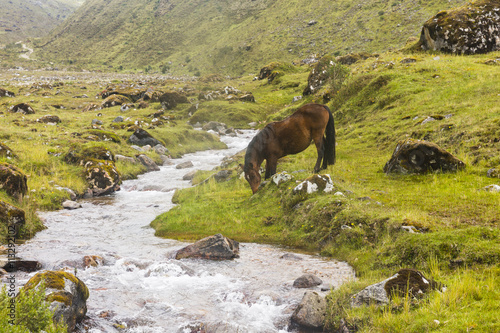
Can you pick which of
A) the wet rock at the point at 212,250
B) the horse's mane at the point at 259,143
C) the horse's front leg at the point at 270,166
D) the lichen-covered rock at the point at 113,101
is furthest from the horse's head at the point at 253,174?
the lichen-covered rock at the point at 113,101

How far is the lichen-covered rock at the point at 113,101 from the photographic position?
5043cm

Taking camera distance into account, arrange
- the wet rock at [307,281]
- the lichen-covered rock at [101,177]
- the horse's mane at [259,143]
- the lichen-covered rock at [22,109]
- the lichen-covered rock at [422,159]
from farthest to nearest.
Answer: the lichen-covered rock at [22,109]
the lichen-covered rock at [101,177]
the horse's mane at [259,143]
the lichen-covered rock at [422,159]
the wet rock at [307,281]

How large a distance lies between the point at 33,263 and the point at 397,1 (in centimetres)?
11068

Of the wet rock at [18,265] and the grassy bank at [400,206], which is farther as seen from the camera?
the wet rock at [18,265]

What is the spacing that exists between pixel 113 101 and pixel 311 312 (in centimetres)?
5170

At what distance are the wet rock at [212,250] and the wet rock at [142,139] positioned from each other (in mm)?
24540

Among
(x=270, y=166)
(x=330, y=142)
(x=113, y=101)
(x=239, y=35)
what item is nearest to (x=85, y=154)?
(x=270, y=166)

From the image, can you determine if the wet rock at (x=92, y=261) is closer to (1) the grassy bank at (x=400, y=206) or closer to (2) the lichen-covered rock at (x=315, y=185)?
(1) the grassy bank at (x=400, y=206)

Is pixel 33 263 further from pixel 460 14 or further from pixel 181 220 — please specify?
pixel 460 14

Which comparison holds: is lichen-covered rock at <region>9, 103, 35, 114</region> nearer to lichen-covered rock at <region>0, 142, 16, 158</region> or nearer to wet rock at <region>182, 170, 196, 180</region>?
lichen-covered rock at <region>0, 142, 16, 158</region>

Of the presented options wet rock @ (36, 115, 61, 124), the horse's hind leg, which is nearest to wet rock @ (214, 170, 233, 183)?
the horse's hind leg

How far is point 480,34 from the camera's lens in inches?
1093

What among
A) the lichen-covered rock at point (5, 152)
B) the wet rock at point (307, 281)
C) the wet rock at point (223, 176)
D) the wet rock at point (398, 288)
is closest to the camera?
the wet rock at point (398, 288)

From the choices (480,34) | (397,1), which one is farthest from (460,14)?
(397,1)
